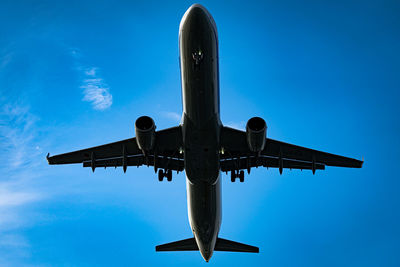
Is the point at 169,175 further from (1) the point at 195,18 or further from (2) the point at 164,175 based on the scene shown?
(1) the point at 195,18

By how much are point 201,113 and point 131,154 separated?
7.31 meters

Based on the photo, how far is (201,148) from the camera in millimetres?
20000

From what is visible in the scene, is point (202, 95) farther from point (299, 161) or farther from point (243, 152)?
point (299, 161)

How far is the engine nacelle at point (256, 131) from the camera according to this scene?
19047 millimetres

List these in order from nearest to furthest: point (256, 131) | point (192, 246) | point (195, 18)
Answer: point (195, 18) < point (256, 131) < point (192, 246)

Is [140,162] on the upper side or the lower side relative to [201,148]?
upper

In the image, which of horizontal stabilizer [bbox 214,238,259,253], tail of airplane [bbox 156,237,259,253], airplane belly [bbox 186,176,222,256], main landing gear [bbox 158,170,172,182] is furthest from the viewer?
tail of airplane [bbox 156,237,259,253]

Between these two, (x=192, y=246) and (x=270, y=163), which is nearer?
(x=270, y=163)

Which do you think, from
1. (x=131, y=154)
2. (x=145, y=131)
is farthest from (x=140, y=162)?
(x=145, y=131)

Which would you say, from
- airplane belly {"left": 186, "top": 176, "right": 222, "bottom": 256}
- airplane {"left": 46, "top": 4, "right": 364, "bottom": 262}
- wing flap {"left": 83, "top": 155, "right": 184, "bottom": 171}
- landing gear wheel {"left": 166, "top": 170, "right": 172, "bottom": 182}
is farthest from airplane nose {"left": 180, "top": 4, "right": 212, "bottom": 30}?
landing gear wheel {"left": 166, "top": 170, "right": 172, "bottom": 182}

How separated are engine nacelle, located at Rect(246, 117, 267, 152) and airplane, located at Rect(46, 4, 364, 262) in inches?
2.0

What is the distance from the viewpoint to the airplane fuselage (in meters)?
17.4

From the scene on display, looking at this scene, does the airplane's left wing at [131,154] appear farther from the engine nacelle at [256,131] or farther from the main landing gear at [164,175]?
the engine nacelle at [256,131]

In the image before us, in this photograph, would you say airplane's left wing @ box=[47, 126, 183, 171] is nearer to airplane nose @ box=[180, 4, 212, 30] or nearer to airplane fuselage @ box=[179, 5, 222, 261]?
airplane fuselage @ box=[179, 5, 222, 261]
